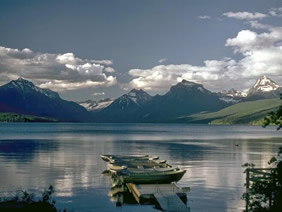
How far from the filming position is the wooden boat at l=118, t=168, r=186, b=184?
149ft

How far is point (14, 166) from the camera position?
64938mm

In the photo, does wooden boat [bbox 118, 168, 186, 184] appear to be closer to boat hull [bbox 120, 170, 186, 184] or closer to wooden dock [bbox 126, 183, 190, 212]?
boat hull [bbox 120, 170, 186, 184]

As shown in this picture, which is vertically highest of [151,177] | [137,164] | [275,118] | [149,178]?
[275,118]

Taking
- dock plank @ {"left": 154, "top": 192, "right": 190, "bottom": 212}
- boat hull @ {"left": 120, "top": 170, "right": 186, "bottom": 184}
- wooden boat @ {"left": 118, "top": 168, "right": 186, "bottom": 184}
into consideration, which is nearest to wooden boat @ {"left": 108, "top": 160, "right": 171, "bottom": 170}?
wooden boat @ {"left": 118, "top": 168, "right": 186, "bottom": 184}

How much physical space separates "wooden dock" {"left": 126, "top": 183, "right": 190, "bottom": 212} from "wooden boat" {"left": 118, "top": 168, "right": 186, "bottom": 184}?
82 centimetres

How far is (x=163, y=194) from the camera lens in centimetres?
3856

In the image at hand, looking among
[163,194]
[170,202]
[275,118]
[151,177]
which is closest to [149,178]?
[151,177]

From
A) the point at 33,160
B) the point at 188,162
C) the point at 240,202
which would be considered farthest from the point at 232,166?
the point at 33,160

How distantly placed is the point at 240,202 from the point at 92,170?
29.2 m

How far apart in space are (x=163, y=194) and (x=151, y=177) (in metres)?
6.96

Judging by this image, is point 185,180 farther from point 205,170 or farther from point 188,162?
point 188,162

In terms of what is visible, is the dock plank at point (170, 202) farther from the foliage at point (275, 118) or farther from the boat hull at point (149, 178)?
the foliage at point (275, 118)

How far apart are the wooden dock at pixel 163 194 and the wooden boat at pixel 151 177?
32.1 inches

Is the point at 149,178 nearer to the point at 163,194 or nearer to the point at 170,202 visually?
the point at 163,194
